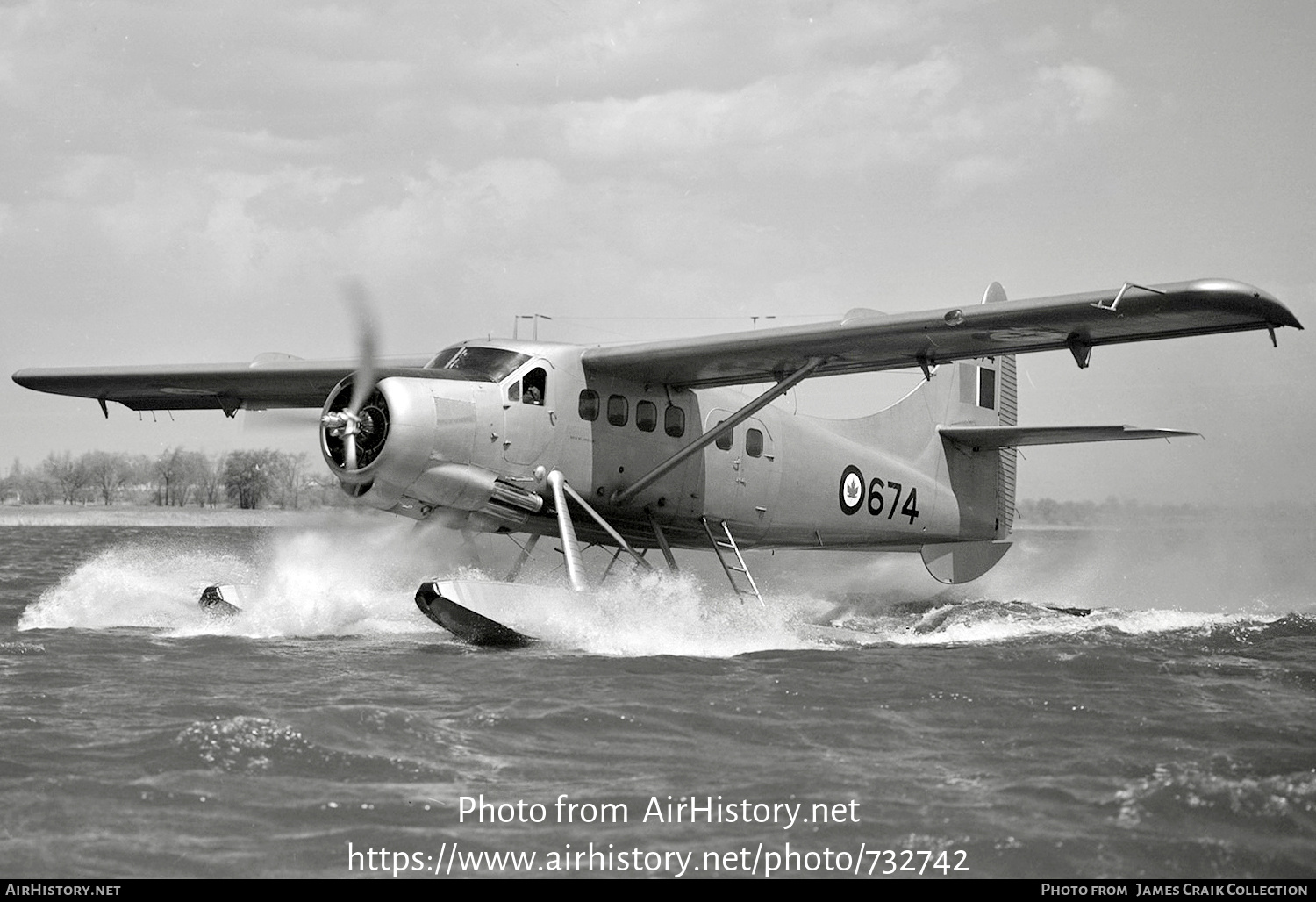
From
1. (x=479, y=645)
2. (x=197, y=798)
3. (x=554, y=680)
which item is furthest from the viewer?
(x=479, y=645)

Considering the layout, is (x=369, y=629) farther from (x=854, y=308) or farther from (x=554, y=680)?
(x=854, y=308)

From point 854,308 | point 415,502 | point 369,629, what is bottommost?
point 369,629

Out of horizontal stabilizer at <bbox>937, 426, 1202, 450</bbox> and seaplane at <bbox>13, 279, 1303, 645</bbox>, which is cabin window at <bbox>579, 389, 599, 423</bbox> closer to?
seaplane at <bbox>13, 279, 1303, 645</bbox>

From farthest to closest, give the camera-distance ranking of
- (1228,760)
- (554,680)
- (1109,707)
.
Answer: (554,680)
(1109,707)
(1228,760)

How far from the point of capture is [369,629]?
12.4 metres

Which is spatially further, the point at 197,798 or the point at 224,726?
the point at 224,726

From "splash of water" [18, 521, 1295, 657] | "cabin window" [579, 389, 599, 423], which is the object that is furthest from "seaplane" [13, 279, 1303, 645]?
"splash of water" [18, 521, 1295, 657]

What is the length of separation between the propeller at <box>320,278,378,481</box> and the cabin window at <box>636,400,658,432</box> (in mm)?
3185

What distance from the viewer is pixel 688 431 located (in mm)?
14023

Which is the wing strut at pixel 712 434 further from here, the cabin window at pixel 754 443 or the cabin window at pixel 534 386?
the cabin window at pixel 534 386

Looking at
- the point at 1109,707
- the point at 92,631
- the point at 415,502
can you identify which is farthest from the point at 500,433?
the point at 1109,707

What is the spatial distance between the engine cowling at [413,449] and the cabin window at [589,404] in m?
1.35

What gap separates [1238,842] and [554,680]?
5.00 metres

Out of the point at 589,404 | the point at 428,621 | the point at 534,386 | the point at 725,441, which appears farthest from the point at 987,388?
the point at 428,621
